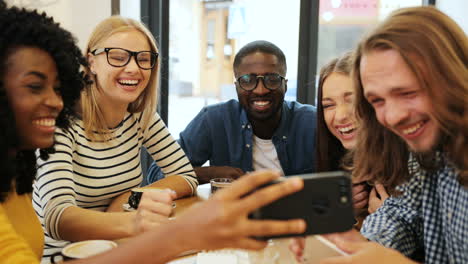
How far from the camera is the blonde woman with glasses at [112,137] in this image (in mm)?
1676

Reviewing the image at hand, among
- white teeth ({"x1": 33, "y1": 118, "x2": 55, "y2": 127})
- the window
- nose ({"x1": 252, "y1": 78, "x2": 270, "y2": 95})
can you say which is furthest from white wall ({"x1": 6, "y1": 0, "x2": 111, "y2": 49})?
white teeth ({"x1": 33, "y1": 118, "x2": 55, "y2": 127})

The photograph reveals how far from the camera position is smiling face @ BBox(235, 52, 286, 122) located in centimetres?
240

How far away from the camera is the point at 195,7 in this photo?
3.80 m

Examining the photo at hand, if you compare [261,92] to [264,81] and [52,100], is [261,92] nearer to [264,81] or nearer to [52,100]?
[264,81]

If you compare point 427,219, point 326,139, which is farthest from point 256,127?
point 427,219

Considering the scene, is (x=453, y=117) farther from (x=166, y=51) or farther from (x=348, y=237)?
(x=166, y=51)

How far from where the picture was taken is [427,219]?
1.19 m

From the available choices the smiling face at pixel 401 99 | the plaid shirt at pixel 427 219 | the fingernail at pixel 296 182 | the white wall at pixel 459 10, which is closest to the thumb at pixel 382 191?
the plaid shirt at pixel 427 219

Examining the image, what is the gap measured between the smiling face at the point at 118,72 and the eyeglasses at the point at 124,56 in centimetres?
1

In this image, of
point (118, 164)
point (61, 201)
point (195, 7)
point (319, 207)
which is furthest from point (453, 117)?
point (195, 7)

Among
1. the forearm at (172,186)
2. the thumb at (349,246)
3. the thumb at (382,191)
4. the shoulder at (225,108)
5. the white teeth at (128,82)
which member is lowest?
the forearm at (172,186)

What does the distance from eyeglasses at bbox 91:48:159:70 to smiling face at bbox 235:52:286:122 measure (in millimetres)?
629

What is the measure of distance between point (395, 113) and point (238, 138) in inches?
59.7

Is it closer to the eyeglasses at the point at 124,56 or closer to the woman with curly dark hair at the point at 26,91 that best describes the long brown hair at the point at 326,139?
the eyeglasses at the point at 124,56
